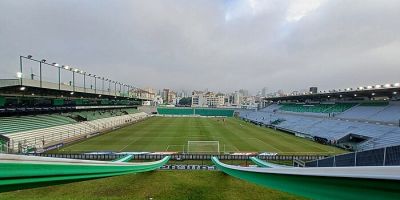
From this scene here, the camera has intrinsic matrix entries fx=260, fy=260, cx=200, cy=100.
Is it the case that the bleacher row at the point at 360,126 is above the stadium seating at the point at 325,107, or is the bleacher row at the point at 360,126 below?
below

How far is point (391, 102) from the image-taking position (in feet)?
130

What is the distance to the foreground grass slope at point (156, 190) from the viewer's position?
12367 mm

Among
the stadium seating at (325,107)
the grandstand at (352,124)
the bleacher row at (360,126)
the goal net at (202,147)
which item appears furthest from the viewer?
the stadium seating at (325,107)

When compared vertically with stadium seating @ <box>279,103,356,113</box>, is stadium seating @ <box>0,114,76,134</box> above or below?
below

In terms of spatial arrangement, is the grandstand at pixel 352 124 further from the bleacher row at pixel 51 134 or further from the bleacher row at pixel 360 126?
the bleacher row at pixel 51 134

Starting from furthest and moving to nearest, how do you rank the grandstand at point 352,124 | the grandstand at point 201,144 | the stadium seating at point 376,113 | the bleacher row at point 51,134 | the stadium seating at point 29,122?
the stadium seating at point 376,113
the grandstand at point 352,124
the stadium seating at point 29,122
the bleacher row at point 51,134
the grandstand at point 201,144

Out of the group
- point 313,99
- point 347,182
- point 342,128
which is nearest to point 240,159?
point 347,182

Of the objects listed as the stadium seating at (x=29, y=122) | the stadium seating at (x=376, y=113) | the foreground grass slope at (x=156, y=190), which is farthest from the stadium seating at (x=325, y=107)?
the stadium seating at (x=29, y=122)

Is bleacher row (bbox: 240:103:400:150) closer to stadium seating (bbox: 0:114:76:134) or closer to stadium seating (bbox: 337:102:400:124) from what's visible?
stadium seating (bbox: 337:102:400:124)

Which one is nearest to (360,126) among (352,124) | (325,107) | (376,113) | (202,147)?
(352,124)

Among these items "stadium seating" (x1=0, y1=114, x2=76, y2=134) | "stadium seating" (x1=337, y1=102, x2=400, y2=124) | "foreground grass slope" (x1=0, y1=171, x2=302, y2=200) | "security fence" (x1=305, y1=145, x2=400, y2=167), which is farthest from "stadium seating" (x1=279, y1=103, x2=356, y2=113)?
"stadium seating" (x1=0, y1=114, x2=76, y2=134)

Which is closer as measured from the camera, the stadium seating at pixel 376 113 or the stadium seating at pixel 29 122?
the stadium seating at pixel 29 122

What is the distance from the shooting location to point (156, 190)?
13.4m

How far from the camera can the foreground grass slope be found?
40.6ft
